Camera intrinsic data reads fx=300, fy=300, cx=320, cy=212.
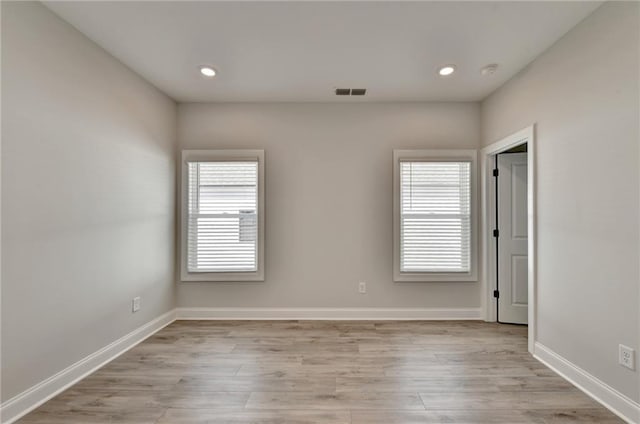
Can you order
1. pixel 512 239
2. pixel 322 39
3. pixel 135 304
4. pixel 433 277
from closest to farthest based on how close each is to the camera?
pixel 322 39
pixel 135 304
pixel 512 239
pixel 433 277

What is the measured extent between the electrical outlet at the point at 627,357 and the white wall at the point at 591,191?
34mm

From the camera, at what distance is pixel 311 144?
3.79 m


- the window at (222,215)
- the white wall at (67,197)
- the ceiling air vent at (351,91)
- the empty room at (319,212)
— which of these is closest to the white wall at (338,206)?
the empty room at (319,212)

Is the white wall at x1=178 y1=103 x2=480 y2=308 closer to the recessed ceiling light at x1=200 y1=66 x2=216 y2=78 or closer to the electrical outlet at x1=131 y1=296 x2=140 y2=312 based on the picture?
the electrical outlet at x1=131 y1=296 x2=140 y2=312

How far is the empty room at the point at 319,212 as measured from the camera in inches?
77.3

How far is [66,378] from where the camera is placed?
7.38 ft

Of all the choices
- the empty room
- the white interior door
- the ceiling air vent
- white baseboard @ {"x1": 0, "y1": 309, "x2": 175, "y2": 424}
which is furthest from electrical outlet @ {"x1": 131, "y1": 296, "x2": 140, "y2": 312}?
the white interior door

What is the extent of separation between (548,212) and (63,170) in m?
3.90

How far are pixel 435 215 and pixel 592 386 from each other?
206 cm

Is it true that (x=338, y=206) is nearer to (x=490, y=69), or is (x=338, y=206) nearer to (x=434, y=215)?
(x=434, y=215)

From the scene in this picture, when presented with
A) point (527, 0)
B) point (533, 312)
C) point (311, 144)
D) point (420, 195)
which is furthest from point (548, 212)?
point (311, 144)

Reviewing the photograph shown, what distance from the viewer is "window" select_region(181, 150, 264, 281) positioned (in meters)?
3.74

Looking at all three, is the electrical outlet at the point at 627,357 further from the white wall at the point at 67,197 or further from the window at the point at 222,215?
the white wall at the point at 67,197

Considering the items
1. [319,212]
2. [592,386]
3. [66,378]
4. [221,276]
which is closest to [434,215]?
[319,212]
